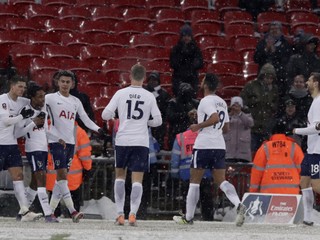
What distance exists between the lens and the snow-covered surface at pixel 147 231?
13102mm

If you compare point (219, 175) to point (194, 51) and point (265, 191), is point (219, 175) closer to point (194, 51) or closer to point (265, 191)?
point (265, 191)

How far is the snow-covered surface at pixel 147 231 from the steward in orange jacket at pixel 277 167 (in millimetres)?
1445

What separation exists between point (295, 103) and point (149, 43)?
4101 mm

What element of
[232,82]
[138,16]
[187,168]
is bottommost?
[187,168]

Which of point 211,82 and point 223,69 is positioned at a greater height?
point 223,69

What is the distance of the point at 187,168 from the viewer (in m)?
17.9

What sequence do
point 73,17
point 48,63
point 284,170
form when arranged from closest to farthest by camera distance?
point 284,170
point 48,63
point 73,17

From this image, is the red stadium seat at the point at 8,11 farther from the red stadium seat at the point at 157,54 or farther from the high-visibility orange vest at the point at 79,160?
the high-visibility orange vest at the point at 79,160

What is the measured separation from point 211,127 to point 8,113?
2.57 meters

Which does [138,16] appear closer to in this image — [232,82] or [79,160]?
[232,82]

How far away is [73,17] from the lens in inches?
939

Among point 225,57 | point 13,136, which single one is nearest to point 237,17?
point 225,57

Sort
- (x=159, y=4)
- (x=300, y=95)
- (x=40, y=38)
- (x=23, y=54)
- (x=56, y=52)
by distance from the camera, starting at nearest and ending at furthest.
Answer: (x=300, y=95)
(x=23, y=54)
(x=56, y=52)
(x=40, y=38)
(x=159, y=4)

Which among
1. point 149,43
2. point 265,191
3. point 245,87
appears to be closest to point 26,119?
point 265,191
